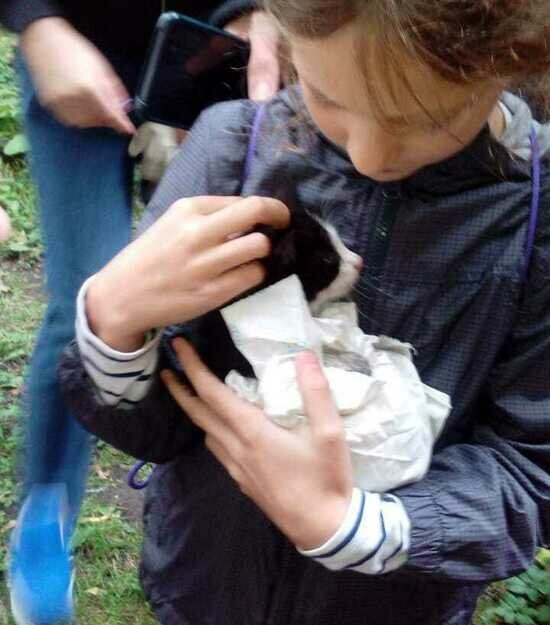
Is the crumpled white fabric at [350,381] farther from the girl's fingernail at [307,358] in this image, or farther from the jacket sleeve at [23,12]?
the jacket sleeve at [23,12]

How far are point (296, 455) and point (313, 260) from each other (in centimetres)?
26

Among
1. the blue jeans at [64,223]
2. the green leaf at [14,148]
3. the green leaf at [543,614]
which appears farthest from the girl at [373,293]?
the green leaf at [14,148]

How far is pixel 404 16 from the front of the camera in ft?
2.95

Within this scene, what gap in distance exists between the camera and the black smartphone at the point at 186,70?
1321 mm

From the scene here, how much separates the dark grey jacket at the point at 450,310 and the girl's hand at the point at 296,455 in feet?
0.43

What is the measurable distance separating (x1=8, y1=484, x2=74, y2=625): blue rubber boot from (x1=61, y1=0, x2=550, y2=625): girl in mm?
588

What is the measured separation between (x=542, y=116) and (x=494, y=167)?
0.47 ft

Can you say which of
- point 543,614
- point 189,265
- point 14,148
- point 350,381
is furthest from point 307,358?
point 14,148

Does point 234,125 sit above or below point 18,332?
above

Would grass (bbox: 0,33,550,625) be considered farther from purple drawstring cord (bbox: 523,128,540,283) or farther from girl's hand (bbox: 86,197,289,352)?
purple drawstring cord (bbox: 523,128,540,283)

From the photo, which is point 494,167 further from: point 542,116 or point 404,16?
point 404,16

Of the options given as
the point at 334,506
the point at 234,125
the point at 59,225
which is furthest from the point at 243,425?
the point at 59,225

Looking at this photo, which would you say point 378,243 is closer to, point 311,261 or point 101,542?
point 311,261

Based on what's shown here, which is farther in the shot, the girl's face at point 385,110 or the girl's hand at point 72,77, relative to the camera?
the girl's hand at point 72,77
